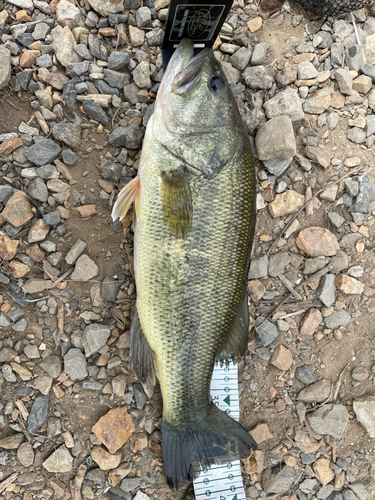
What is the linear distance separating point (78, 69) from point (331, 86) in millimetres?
2100

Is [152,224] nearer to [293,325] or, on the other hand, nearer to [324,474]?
[293,325]

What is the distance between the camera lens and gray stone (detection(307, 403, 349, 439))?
112 inches

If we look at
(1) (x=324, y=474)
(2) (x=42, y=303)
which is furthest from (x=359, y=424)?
(2) (x=42, y=303)

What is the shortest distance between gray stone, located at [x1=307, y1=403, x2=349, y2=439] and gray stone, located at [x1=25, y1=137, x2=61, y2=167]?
9.59 ft

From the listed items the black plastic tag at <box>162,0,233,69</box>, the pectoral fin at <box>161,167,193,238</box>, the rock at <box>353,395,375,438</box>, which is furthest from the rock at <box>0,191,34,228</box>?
the rock at <box>353,395,375,438</box>

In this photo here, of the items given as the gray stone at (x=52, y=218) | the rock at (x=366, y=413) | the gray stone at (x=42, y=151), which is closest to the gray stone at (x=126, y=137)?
the gray stone at (x=42, y=151)

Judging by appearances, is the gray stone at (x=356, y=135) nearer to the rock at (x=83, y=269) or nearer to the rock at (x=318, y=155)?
the rock at (x=318, y=155)

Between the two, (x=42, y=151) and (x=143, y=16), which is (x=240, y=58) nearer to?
(x=143, y=16)

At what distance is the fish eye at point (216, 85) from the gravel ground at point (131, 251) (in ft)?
1.82

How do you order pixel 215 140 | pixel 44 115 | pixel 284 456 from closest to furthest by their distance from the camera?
pixel 215 140 → pixel 44 115 → pixel 284 456

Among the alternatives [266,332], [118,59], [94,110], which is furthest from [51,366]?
[118,59]

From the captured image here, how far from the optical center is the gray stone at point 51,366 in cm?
255

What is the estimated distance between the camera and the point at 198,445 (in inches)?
95.7

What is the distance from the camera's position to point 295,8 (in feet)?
9.79
